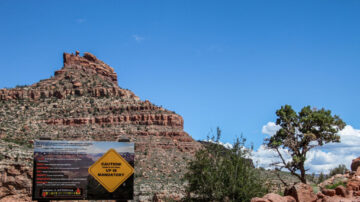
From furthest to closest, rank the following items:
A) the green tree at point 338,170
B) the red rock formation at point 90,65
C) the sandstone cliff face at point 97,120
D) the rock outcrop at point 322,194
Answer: the red rock formation at point 90,65
the sandstone cliff face at point 97,120
the green tree at point 338,170
the rock outcrop at point 322,194

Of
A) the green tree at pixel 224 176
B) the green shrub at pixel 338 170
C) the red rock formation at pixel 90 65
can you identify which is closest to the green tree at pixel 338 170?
the green shrub at pixel 338 170

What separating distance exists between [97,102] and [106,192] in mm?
69313

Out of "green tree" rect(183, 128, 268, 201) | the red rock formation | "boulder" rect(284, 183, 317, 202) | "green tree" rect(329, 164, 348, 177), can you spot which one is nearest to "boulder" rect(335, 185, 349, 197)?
"boulder" rect(284, 183, 317, 202)

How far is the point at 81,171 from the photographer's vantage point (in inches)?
744

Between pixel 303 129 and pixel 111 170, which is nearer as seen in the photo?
pixel 111 170

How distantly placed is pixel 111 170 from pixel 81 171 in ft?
4.42

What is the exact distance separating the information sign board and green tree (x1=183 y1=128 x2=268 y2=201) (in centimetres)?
534

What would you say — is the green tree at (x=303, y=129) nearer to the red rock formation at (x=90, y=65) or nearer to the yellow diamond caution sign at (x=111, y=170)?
the yellow diamond caution sign at (x=111, y=170)

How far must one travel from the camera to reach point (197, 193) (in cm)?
2405

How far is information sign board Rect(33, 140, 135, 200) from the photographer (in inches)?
739

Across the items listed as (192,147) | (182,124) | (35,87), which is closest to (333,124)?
(192,147)

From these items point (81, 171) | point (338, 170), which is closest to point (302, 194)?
point (81, 171)

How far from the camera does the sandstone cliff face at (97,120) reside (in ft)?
215

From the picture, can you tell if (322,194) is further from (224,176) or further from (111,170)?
(111,170)
